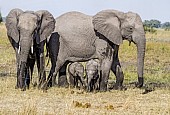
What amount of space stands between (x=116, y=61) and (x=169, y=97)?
2.95 meters

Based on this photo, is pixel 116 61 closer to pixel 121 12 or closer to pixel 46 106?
pixel 121 12

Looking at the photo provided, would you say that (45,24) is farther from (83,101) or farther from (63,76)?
(83,101)

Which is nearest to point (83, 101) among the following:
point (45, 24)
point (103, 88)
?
point (103, 88)

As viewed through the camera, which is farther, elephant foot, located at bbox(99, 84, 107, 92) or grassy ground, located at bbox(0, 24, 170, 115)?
elephant foot, located at bbox(99, 84, 107, 92)

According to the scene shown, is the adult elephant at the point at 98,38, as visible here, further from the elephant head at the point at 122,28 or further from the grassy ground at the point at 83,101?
the grassy ground at the point at 83,101

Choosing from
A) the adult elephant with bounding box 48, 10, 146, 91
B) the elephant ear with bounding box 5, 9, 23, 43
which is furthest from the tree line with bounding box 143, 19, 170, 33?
the elephant ear with bounding box 5, 9, 23, 43

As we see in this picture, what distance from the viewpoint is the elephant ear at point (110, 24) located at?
16.0 m

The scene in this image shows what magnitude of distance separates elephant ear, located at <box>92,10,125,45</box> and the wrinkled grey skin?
1.40m

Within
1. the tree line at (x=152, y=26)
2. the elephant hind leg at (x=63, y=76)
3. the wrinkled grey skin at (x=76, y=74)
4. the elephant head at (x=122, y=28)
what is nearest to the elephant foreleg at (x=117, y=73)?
the elephant head at (x=122, y=28)

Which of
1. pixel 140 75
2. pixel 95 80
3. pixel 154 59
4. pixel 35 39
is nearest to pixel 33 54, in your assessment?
pixel 35 39

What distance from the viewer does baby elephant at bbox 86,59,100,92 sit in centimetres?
1609

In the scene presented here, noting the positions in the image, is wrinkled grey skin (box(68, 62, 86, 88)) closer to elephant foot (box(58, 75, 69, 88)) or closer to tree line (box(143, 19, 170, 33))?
elephant foot (box(58, 75, 69, 88))

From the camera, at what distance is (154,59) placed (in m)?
29.4

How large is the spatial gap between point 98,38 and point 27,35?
104 inches
